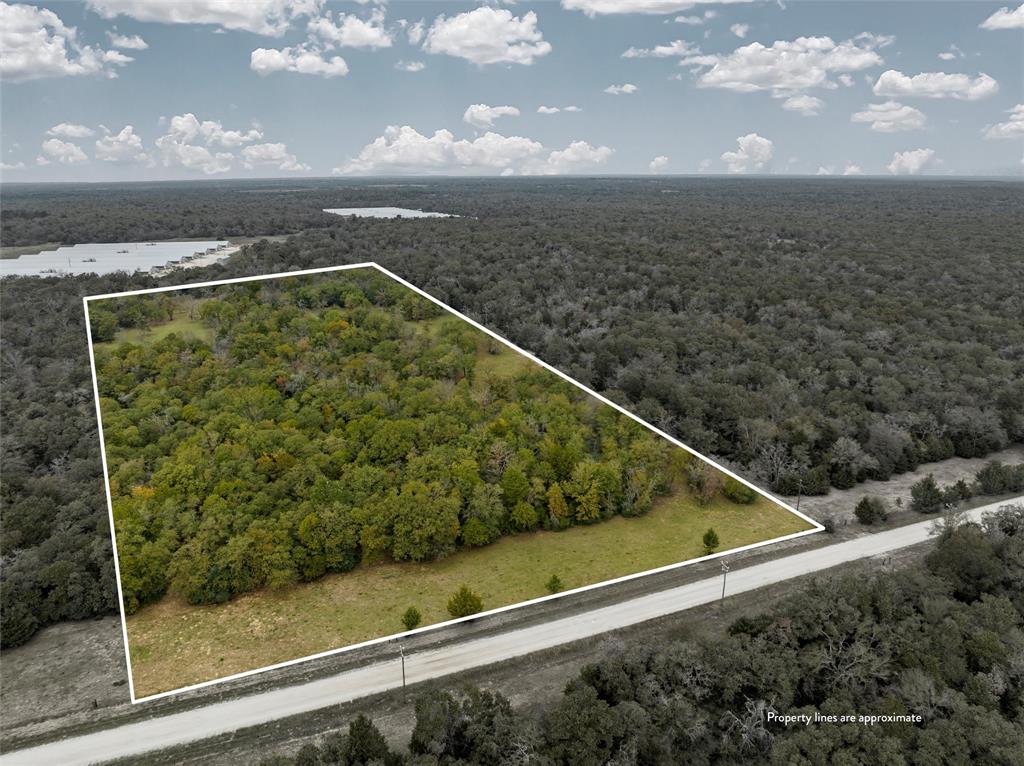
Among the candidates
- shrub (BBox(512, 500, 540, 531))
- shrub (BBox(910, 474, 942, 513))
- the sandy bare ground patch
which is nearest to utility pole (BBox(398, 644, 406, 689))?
shrub (BBox(512, 500, 540, 531))

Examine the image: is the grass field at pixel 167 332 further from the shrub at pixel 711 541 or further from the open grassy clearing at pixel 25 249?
the open grassy clearing at pixel 25 249

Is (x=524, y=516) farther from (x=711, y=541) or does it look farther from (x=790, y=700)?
(x=790, y=700)

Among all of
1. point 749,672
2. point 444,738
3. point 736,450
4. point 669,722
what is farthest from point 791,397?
point 444,738

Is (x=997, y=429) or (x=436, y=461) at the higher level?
(x=436, y=461)

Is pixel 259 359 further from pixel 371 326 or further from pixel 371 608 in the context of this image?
pixel 371 608

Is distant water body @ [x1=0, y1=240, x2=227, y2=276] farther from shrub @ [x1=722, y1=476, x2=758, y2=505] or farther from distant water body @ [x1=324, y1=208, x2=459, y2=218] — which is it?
distant water body @ [x1=324, y1=208, x2=459, y2=218]

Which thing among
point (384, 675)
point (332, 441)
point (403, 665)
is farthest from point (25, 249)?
point (332, 441)

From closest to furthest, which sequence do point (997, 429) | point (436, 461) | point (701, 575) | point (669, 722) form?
point (436, 461)
point (669, 722)
point (701, 575)
point (997, 429)
